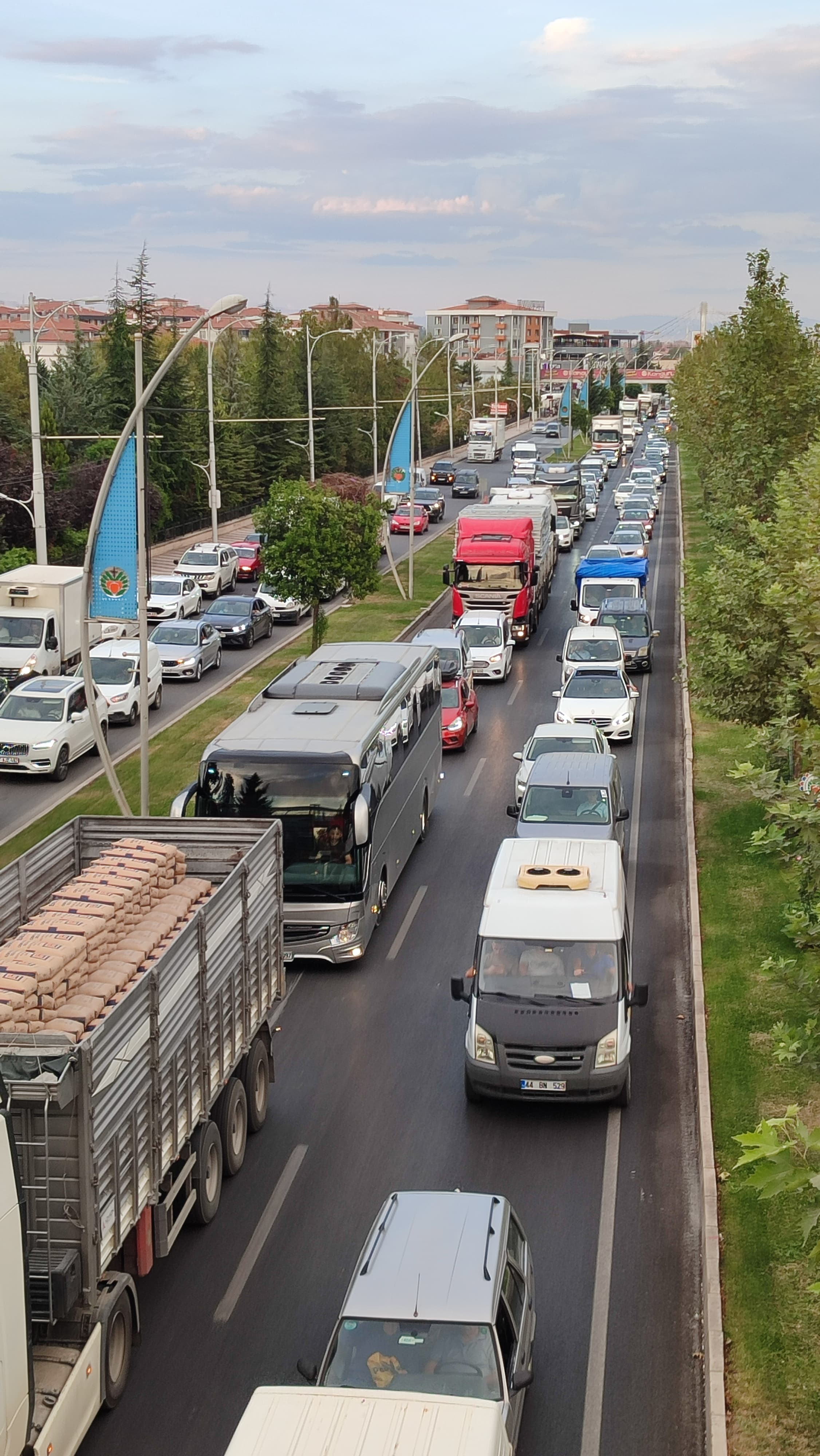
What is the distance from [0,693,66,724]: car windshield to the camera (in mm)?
29000

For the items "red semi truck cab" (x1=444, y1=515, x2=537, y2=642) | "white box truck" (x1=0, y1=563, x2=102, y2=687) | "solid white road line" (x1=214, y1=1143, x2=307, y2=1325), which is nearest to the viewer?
"solid white road line" (x1=214, y1=1143, x2=307, y2=1325)

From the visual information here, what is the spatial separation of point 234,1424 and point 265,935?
496 centimetres

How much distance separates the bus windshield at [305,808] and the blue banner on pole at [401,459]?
32.3 metres

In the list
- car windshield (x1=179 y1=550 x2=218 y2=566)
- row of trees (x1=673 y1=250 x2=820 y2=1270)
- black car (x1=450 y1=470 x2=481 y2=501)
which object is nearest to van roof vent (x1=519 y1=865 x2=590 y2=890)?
row of trees (x1=673 y1=250 x2=820 y2=1270)

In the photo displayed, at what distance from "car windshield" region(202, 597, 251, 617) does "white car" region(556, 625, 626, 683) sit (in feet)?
40.0

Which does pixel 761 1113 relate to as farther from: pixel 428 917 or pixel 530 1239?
pixel 428 917

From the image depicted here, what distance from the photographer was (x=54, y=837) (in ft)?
45.7

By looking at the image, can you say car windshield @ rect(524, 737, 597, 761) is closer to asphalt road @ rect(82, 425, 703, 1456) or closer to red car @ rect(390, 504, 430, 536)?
asphalt road @ rect(82, 425, 703, 1456)

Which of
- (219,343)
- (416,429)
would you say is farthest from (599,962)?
(219,343)

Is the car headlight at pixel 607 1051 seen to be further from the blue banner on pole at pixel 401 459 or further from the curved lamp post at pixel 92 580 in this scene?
the blue banner on pole at pixel 401 459

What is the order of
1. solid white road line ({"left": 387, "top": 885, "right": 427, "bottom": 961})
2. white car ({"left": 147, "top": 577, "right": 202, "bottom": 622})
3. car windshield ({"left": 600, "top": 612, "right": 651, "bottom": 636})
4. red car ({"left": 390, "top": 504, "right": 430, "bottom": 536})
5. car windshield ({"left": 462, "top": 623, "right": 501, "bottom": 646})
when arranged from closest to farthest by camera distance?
solid white road line ({"left": 387, "top": 885, "right": 427, "bottom": 961}), car windshield ({"left": 462, "top": 623, "right": 501, "bottom": 646}), car windshield ({"left": 600, "top": 612, "right": 651, "bottom": 636}), white car ({"left": 147, "top": 577, "right": 202, "bottom": 622}), red car ({"left": 390, "top": 504, "right": 430, "bottom": 536})

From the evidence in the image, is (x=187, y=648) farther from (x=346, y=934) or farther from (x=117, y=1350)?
(x=117, y=1350)

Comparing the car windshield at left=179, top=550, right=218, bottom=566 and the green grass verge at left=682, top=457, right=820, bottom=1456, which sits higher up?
the car windshield at left=179, top=550, right=218, bottom=566

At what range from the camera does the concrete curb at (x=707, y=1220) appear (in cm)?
982
